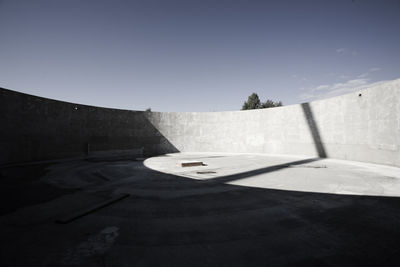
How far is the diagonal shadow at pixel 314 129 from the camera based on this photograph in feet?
55.4

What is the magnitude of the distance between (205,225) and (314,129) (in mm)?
17272

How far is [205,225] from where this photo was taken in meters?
4.34

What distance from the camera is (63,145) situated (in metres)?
15.3

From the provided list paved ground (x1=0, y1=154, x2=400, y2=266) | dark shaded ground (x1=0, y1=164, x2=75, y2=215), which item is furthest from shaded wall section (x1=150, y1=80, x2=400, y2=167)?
dark shaded ground (x1=0, y1=164, x2=75, y2=215)

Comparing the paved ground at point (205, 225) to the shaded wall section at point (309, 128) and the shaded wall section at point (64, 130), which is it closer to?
the shaded wall section at point (309, 128)

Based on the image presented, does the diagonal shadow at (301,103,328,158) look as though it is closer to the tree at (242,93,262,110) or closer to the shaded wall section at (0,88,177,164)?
the shaded wall section at (0,88,177,164)

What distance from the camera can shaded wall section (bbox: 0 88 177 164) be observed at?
12.1 m

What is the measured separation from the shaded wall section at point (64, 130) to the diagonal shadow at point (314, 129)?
52.9 feet

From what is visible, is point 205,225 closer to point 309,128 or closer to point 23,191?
point 23,191

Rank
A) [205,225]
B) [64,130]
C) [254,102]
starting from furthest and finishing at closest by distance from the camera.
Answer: [254,102] < [64,130] < [205,225]

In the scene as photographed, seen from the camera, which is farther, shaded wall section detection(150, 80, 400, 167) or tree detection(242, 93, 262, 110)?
tree detection(242, 93, 262, 110)

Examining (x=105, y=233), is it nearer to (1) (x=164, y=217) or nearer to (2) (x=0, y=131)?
(1) (x=164, y=217)

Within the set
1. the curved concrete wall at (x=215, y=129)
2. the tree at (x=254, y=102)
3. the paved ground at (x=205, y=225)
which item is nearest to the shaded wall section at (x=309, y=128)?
the curved concrete wall at (x=215, y=129)

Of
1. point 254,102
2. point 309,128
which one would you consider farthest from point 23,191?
point 254,102
